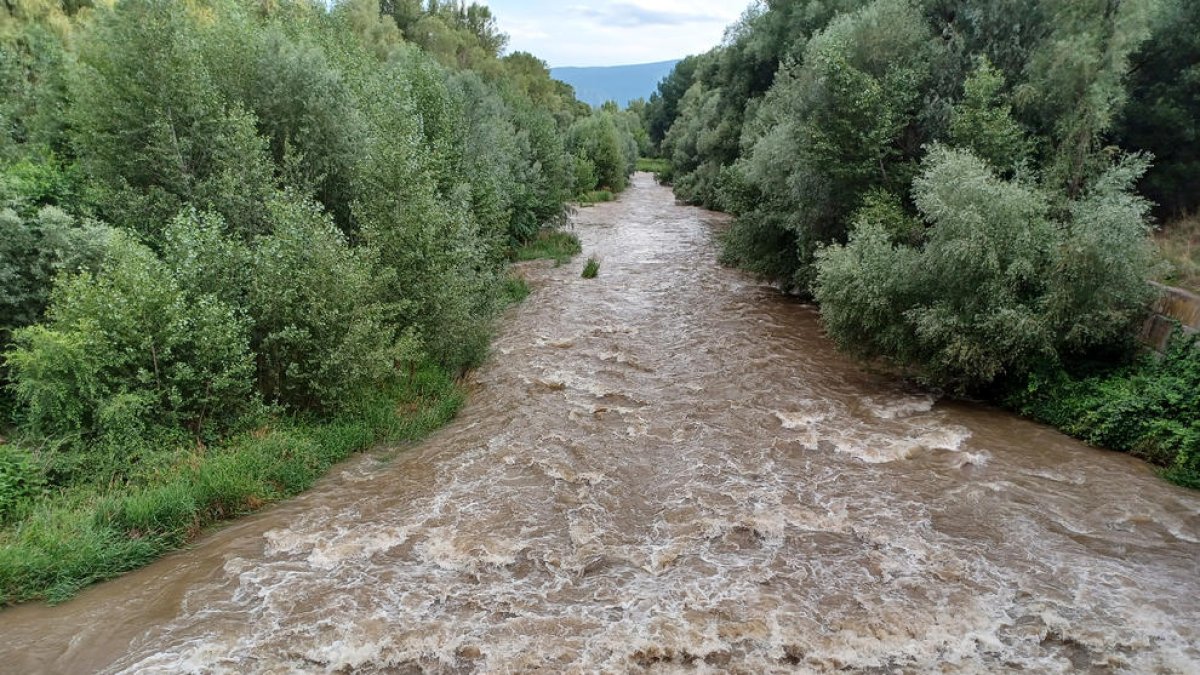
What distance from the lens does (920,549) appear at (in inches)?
412

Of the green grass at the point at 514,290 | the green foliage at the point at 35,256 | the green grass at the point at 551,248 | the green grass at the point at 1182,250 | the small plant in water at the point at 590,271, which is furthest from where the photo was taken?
the green grass at the point at 551,248

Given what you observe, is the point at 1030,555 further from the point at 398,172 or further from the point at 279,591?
the point at 398,172

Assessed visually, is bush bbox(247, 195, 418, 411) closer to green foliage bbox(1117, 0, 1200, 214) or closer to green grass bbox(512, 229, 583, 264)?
green grass bbox(512, 229, 583, 264)

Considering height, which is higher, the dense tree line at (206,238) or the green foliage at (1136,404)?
the dense tree line at (206,238)

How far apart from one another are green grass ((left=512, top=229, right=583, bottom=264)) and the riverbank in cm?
2169

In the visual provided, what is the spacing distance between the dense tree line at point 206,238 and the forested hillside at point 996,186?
10.8 meters

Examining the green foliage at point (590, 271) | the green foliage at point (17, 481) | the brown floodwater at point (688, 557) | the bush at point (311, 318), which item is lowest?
the brown floodwater at point (688, 557)

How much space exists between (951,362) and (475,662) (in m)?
12.3

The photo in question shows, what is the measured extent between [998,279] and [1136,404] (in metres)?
3.52

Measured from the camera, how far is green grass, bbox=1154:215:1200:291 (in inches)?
593

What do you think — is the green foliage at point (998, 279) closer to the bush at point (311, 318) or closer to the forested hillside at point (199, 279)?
the forested hillside at point (199, 279)

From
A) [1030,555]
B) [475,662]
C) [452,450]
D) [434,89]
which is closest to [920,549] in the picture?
[1030,555]

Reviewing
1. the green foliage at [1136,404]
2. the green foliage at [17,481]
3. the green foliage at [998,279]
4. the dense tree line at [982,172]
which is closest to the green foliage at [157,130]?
the green foliage at [17,481]

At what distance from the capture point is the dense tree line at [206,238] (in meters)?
11.5
